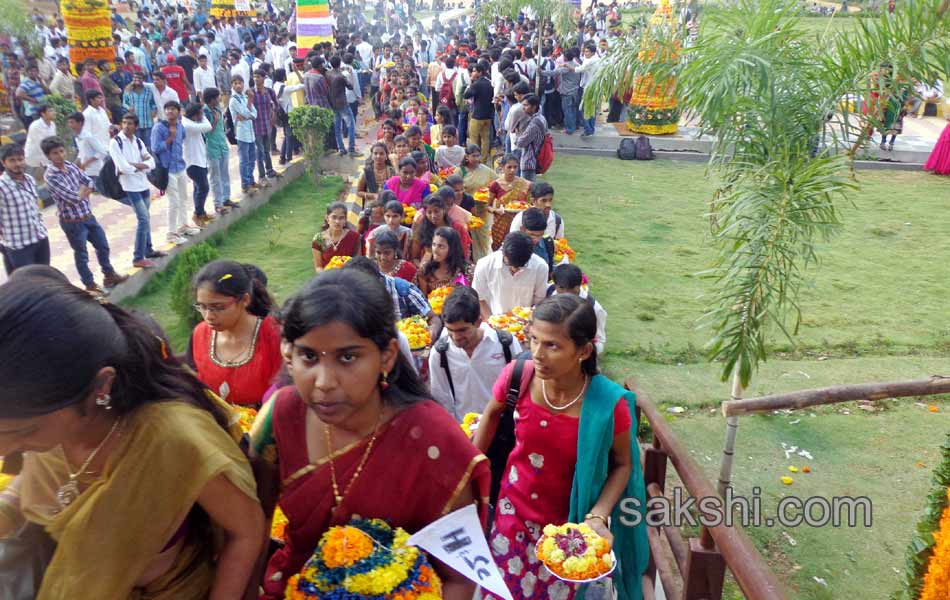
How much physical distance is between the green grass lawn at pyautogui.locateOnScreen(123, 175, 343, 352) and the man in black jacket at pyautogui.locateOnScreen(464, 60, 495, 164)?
2.76 metres

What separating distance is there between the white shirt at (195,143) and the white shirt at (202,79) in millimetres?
5350

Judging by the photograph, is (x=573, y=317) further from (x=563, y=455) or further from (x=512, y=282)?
(x=512, y=282)

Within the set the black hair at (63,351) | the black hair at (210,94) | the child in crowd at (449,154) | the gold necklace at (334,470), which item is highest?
the black hair at (63,351)

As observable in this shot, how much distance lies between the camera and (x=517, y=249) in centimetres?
539

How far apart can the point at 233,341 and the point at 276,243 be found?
23.1 feet

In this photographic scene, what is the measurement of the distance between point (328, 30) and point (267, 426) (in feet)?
53.7

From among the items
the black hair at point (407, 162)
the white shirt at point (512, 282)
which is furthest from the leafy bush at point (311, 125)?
the white shirt at point (512, 282)

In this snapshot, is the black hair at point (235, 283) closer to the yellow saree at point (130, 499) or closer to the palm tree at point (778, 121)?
the yellow saree at point (130, 499)

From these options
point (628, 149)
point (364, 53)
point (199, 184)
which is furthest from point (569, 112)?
point (199, 184)

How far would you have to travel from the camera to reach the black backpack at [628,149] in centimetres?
1602

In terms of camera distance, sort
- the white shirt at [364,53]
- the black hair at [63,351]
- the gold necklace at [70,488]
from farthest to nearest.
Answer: the white shirt at [364,53] < the gold necklace at [70,488] < the black hair at [63,351]

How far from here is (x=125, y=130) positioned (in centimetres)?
853

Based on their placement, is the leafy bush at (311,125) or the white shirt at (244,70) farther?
the white shirt at (244,70)

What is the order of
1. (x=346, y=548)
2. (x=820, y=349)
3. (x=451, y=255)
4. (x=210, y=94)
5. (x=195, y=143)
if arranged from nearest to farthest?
(x=346, y=548), (x=451, y=255), (x=820, y=349), (x=195, y=143), (x=210, y=94)
